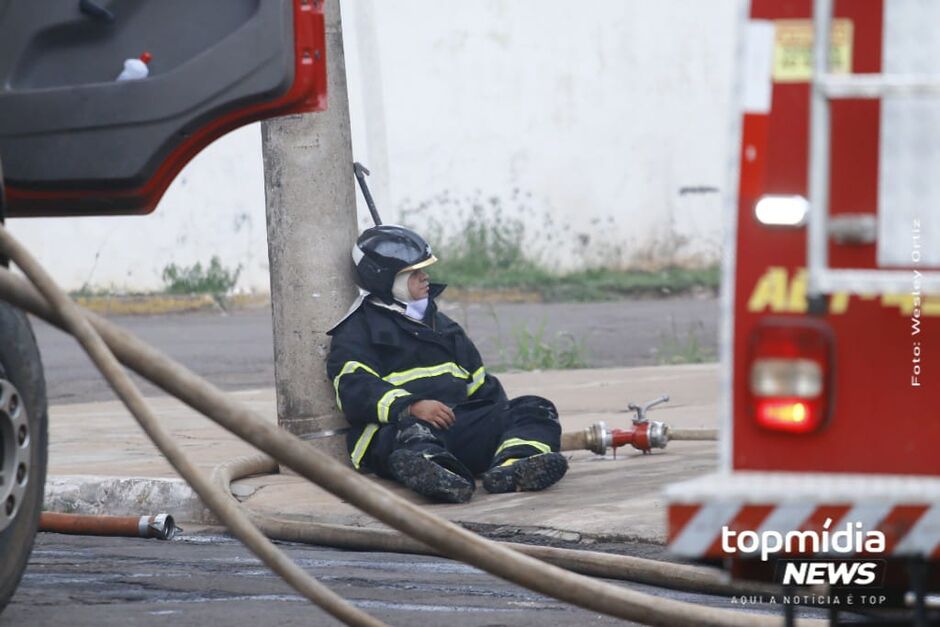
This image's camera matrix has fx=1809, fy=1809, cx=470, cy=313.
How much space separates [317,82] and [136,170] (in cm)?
54

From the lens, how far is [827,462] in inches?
119

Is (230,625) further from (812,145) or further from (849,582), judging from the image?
(812,145)

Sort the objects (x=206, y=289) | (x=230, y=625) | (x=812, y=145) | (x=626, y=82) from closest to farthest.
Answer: (x=812, y=145) < (x=230, y=625) < (x=206, y=289) < (x=626, y=82)

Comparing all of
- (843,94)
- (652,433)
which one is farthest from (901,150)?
(652,433)

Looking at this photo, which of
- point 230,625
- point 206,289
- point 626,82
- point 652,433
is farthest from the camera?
point 626,82

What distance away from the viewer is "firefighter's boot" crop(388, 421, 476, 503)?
6.32m

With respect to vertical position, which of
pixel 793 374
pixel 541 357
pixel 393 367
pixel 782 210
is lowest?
pixel 541 357

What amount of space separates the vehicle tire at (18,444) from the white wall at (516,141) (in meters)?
14.2

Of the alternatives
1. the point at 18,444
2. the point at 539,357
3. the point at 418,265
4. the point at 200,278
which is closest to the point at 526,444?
the point at 418,265

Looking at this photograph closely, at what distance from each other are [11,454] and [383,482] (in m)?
2.52

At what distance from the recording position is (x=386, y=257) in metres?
6.90

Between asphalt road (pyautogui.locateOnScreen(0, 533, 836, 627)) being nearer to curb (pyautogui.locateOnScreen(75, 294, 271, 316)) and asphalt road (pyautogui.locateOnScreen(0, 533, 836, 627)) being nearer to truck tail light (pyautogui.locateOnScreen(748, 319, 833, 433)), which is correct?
truck tail light (pyautogui.locateOnScreen(748, 319, 833, 433))

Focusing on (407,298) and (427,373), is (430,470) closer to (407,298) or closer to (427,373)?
(427,373)

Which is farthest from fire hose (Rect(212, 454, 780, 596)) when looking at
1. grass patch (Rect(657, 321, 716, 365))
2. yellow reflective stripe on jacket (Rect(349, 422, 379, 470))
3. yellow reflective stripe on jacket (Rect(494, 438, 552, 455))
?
grass patch (Rect(657, 321, 716, 365))
